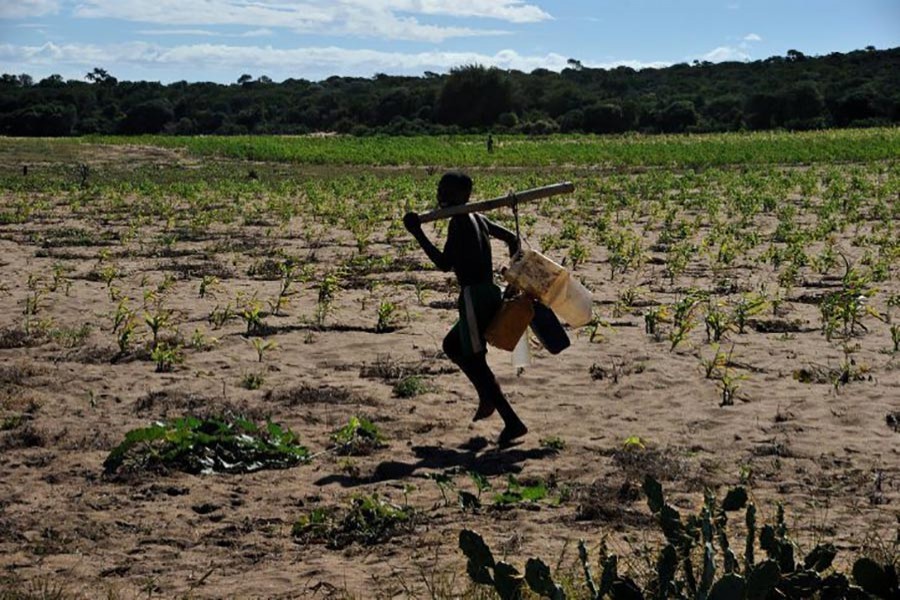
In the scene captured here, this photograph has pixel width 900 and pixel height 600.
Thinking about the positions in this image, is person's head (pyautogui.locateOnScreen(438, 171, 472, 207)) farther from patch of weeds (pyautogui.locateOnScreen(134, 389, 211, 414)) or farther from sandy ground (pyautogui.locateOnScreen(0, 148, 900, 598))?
patch of weeds (pyautogui.locateOnScreen(134, 389, 211, 414))

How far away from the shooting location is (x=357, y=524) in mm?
5281

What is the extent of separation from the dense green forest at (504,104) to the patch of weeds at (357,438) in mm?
56694

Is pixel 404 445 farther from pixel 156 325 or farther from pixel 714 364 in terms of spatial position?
pixel 156 325

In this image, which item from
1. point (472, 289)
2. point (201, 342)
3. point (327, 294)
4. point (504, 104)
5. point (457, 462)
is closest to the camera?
point (457, 462)

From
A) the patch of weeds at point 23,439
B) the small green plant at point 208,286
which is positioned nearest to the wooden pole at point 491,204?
the patch of weeds at point 23,439

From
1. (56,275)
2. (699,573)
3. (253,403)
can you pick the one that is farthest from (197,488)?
(56,275)

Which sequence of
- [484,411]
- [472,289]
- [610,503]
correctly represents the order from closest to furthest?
[610,503] → [472,289] → [484,411]

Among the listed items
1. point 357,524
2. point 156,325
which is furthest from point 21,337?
point 357,524

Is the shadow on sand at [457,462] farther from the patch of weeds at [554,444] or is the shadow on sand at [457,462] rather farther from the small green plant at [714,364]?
the small green plant at [714,364]

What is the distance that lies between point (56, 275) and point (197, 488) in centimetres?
660

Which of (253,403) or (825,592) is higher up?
(825,592)

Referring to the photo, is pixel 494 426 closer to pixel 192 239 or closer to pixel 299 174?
pixel 192 239

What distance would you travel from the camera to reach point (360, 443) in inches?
261

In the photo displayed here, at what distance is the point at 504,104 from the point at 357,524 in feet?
252
